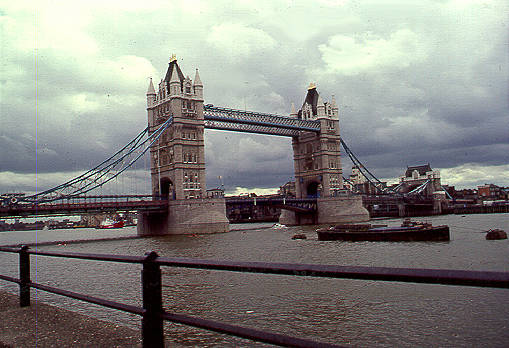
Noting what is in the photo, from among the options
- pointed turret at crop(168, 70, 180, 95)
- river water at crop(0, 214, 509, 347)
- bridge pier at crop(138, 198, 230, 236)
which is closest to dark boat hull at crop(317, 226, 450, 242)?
river water at crop(0, 214, 509, 347)

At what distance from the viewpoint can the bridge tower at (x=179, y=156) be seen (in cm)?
6350

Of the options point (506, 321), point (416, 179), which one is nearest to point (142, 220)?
point (506, 321)

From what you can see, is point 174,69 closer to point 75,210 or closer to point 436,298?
point 75,210

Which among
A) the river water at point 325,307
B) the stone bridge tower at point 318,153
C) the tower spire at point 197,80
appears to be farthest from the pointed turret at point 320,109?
the river water at point 325,307

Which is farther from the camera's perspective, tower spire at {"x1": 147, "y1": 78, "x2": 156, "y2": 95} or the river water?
tower spire at {"x1": 147, "y1": 78, "x2": 156, "y2": 95}

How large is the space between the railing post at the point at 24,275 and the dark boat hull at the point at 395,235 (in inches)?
1356

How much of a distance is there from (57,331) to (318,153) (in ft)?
301

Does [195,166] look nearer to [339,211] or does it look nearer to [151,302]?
[339,211]

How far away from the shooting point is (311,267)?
2717 millimetres

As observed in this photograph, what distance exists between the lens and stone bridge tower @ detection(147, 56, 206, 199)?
68938mm

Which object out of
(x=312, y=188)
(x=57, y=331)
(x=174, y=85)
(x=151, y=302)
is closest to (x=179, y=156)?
(x=174, y=85)

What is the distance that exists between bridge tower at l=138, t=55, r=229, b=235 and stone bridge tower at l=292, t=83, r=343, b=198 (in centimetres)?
3191

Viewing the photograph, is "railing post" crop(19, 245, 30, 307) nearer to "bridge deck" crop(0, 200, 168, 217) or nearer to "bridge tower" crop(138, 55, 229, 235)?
"bridge deck" crop(0, 200, 168, 217)

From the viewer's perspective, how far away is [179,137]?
69.1 m
